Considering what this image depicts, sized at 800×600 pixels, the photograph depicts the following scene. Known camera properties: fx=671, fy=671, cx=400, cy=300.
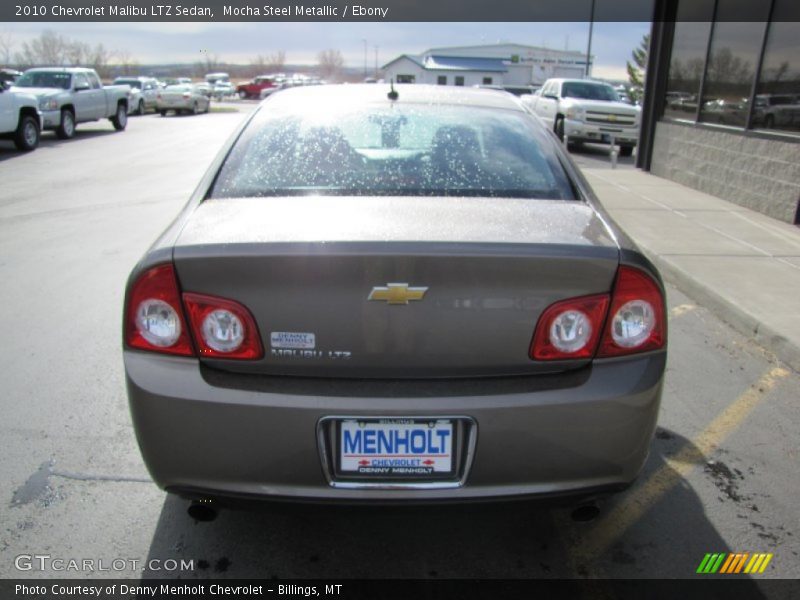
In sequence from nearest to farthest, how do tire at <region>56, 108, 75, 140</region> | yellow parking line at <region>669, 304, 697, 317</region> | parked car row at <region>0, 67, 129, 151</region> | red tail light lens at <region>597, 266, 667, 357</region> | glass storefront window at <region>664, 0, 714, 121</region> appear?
red tail light lens at <region>597, 266, 667, 357</region> < yellow parking line at <region>669, 304, 697, 317</region> < glass storefront window at <region>664, 0, 714, 121</region> < parked car row at <region>0, 67, 129, 151</region> < tire at <region>56, 108, 75, 140</region>

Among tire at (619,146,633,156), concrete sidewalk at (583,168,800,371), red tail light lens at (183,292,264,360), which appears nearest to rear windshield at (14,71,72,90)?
concrete sidewalk at (583,168,800,371)

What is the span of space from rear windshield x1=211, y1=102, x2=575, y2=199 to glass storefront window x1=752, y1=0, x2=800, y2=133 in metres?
6.74

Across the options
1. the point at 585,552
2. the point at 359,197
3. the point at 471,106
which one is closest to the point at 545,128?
the point at 471,106

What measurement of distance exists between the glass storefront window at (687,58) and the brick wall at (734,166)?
358mm

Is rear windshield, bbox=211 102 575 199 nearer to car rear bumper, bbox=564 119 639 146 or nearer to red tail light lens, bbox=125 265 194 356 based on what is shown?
red tail light lens, bbox=125 265 194 356

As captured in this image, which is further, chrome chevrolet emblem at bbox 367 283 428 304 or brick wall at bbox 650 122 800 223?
brick wall at bbox 650 122 800 223

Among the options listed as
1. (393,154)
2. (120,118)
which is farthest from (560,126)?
(393,154)

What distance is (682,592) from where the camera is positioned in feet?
7.75

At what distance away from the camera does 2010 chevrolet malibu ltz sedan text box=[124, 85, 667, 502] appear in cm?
205

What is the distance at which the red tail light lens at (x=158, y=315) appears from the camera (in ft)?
6.99

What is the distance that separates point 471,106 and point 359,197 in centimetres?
114

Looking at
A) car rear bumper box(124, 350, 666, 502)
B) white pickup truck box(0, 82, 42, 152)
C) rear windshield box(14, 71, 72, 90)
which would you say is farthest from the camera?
rear windshield box(14, 71, 72, 90)

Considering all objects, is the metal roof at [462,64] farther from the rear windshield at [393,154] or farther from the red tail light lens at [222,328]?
the red tail light lens at [222,328]

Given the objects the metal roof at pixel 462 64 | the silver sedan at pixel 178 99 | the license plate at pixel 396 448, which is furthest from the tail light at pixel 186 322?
the metal roof at pixel 462 64
